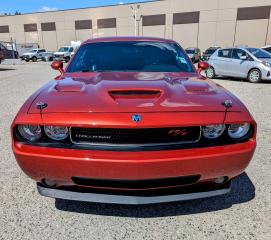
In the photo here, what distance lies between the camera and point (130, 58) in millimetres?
3463

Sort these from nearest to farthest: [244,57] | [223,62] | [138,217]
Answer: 1. [138,217]
2. [244,57]
3. [223,62]

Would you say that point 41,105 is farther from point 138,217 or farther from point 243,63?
point 243,63

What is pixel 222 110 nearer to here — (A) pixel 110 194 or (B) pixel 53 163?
(A) pixel 110 194

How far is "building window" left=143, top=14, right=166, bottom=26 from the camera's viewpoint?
42.2 metres

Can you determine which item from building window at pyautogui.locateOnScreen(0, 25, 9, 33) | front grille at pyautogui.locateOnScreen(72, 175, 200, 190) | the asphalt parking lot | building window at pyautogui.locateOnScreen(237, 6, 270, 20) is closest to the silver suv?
the asphalt parking lot

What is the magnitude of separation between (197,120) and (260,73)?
10398 millimetres

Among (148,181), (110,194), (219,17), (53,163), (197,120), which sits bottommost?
(110,194)

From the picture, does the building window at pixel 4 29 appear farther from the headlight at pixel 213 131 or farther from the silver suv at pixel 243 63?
the headlight at pixel 213 131

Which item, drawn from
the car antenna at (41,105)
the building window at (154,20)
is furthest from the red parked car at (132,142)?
the building window at (154,20)

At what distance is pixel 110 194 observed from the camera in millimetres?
2123

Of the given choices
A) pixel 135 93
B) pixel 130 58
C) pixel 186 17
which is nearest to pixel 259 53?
pixel 130 58

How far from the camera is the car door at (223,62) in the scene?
39.8ft

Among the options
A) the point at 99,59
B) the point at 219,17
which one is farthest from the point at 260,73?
the point at 219,17

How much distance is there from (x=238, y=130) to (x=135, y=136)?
2.77 ft
